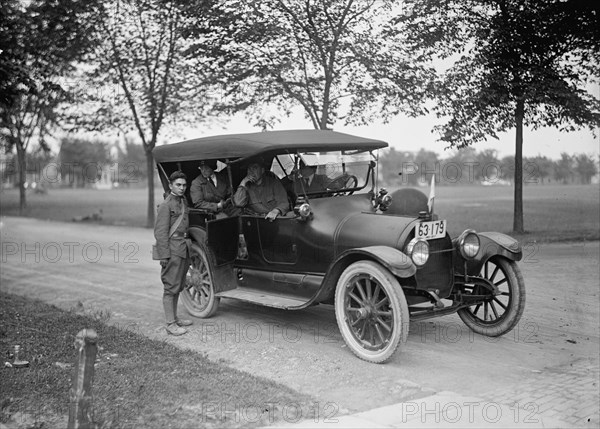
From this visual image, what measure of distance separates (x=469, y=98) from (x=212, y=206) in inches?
238

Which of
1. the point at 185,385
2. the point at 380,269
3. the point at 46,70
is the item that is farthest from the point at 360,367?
the point at 46,70

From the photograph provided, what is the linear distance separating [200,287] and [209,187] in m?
1.25

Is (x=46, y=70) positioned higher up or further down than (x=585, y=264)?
higher up

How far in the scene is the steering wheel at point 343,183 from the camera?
706cm

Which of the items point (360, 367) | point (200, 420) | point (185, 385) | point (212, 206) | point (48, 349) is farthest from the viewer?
point (212, 206)

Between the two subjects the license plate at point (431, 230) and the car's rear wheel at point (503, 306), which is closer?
the license plate at point (431, 230)

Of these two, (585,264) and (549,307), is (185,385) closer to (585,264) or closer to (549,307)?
(549,307)

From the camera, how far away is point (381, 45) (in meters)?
11.3

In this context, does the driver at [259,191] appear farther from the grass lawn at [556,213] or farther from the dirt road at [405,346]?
the grass lawn at [556,213]

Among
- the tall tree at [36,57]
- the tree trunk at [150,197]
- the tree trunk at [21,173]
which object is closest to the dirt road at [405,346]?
the tall tree at [36,57]

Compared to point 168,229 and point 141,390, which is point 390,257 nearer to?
point 141,390

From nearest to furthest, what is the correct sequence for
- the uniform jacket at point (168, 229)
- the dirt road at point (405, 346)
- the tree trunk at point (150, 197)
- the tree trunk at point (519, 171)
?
the dirt road at point (405, 346) → the uniform jacket at point (168, 229) → the tree trunk at point (519, 171) → the tree trunk at point (150, 197)

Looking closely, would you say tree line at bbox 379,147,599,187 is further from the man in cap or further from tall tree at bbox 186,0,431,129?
the man in cap

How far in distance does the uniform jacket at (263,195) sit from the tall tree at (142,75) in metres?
8.42
